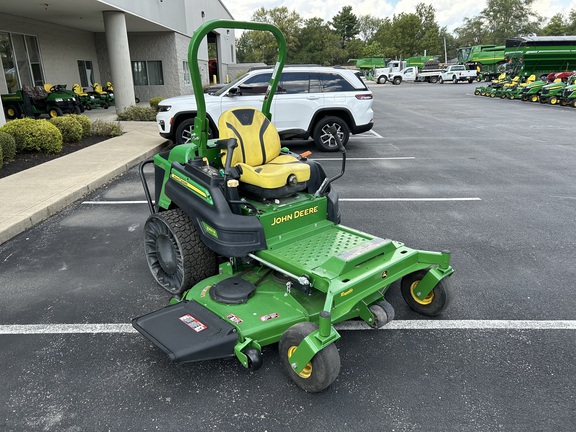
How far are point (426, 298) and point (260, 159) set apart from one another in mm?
1924

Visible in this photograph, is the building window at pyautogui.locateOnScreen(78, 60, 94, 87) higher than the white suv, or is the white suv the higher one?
the building window at pyautogui.locateOnScreen(78, 60, 94, 87)

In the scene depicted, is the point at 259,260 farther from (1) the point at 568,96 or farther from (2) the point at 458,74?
(2) the point at 458,74

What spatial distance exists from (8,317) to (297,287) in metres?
2.50

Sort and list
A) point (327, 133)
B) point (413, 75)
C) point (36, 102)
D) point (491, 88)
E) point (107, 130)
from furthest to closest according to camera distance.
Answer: point (413, 75), point (491, 88), point (36, 102), point (107, 130), point (327, 133)

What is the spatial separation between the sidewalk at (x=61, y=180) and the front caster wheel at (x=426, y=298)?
4.58m

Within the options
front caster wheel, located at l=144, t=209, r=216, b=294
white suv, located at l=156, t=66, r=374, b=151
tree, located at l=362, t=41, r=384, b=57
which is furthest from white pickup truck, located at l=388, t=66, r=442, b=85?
front caster wheel, located at l=144, t=209, r=216, b=294

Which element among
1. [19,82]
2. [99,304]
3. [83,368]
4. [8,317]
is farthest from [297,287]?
[19,82]

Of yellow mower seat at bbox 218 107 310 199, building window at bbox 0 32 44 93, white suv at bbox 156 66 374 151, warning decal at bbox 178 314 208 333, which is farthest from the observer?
building window at bbox 0 32 44 93

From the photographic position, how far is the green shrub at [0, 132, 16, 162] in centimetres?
834

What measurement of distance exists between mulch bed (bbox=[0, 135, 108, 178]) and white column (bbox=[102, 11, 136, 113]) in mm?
6709

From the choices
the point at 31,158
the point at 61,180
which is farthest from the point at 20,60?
the point at 61,180

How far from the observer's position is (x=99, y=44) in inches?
950

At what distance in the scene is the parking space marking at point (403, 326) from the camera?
11.4ft

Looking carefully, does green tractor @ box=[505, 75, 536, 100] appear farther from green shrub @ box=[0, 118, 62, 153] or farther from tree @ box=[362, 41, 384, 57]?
tree @ box=[362, 41, 384, 57]
